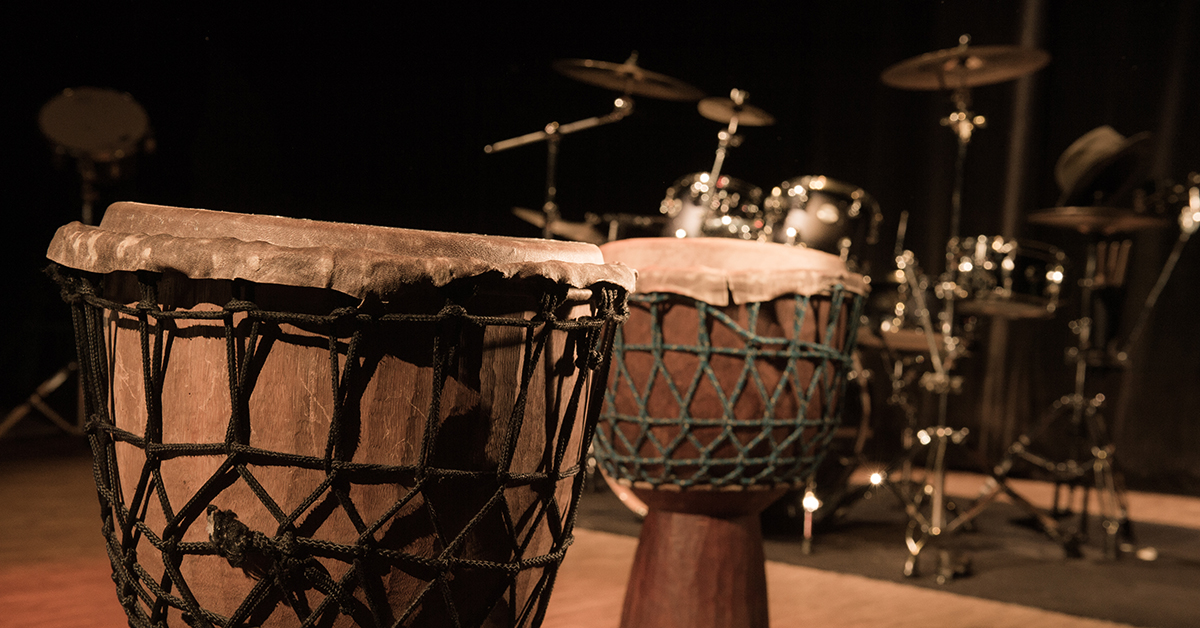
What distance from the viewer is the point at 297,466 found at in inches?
30.1

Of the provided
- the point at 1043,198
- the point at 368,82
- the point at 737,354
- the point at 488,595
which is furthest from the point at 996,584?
the point at 368,82

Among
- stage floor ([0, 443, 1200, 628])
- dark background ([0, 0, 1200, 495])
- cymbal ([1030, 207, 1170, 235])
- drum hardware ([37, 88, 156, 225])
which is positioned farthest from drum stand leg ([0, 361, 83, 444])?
cymbal ([1030, 207, 1170, 235])

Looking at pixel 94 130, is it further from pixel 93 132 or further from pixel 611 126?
pixel 611 126

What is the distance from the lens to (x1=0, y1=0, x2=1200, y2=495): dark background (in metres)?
4.07

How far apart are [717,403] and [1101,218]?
81.0 inches

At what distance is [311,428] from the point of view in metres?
0.76

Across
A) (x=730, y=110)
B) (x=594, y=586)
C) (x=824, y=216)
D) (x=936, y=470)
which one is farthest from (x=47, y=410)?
(x=936, y=470)

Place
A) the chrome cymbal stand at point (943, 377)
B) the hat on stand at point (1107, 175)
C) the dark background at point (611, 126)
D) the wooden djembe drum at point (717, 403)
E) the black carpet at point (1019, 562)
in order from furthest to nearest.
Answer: the dark background at point (611, 126)
the hat on stand at point (1107, 175)
the chrome cymbal stand at point (943, 377)
the black carpet at point (1019, 562)
the wooden djembe drum at point (717, 403)

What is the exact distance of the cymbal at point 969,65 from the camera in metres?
2.88

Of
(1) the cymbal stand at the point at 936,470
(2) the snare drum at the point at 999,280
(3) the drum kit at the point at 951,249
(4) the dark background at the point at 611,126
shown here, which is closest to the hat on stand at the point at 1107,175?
(3) the drum kit at the point at 951,249

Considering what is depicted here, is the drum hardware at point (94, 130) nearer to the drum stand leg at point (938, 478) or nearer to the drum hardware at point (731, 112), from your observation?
the drum hardware at point (731, 112)

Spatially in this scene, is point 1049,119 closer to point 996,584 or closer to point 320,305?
point 996,584

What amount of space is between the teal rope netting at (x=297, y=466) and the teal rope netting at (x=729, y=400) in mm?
Answer: 667

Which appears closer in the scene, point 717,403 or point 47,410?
point 717,403
